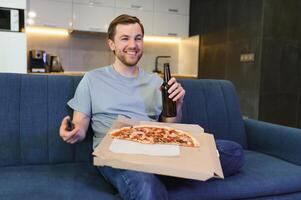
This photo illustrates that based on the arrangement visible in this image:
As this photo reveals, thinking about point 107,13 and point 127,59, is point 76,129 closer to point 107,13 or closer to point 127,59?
point 127,59

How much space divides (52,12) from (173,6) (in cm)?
174

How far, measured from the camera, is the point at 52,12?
391 cm

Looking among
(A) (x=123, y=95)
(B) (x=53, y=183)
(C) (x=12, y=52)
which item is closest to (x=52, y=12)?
(C) (x=12, y=52)

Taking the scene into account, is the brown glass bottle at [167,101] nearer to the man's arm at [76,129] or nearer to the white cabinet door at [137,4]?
the man's arm at [76,129]

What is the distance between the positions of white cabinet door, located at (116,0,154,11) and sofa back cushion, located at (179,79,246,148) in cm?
266

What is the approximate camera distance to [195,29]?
4.59m

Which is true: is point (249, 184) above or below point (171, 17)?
below

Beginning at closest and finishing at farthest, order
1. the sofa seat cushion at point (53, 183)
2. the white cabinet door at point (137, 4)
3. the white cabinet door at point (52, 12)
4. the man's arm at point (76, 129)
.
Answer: the sofa seat cushion at point (53, 183)
the man's arm at point (76, 129)
the white cabinet door at point (52, 12)
the white cabinet door at point (137, 4)

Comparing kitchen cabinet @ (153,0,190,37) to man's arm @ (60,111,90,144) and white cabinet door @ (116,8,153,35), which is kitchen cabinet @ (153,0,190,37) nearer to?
white cabinet door @ (116,8,153,35)

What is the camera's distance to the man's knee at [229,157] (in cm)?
131

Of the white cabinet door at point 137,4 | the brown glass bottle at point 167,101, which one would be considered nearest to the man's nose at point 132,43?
the brown glass bottle at point 167,101

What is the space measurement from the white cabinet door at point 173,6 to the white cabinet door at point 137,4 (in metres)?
0.10

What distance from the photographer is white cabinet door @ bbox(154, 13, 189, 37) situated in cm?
447

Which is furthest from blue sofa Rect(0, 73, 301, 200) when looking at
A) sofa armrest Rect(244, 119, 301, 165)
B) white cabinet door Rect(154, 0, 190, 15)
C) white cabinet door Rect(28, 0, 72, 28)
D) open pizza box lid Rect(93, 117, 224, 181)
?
Result: white cabinet door Rect(154, 0, 190, 15)
